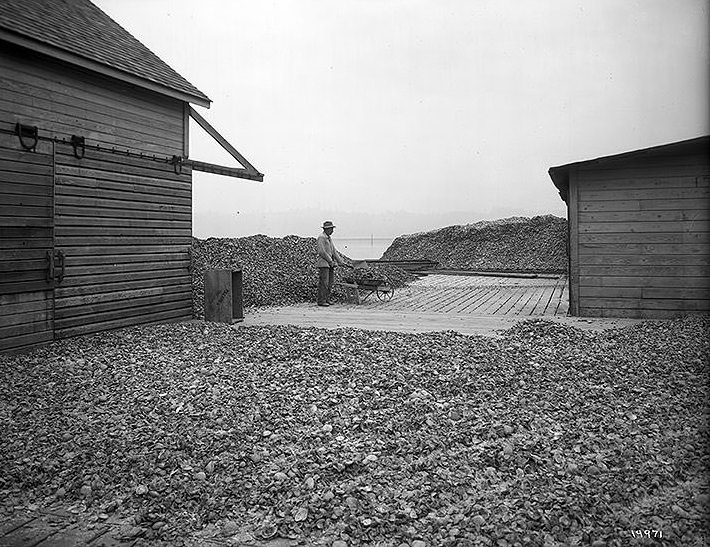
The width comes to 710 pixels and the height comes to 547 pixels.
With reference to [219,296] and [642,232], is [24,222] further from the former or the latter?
[642,232]

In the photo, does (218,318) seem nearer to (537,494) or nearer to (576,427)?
(576,427)

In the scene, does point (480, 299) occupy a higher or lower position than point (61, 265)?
lower

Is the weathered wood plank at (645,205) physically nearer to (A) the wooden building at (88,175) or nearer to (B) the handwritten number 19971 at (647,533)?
(A) the wooden building at (88,175)

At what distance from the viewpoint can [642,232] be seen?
10.2m

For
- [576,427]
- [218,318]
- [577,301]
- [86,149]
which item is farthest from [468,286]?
[576,427]

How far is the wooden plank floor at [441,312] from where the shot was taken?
32.5 ft

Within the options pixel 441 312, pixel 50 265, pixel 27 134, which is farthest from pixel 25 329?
pixel 441 312

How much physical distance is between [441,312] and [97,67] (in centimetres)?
708

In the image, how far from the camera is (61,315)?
27.0 ft

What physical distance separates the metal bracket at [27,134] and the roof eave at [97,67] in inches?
36.9

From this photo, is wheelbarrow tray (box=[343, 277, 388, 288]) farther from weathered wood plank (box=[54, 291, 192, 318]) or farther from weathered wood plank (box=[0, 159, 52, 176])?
weathered wood plank (box=[0, 159, 52, 176])

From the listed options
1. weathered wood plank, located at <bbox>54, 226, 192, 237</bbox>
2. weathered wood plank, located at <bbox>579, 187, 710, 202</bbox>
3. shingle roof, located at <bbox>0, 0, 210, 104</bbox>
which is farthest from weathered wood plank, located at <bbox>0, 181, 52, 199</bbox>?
weathered wood plank, located at <bbox>579, 187, 710, 202</bbox>

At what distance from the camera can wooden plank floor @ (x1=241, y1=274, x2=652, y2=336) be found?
32.5 ft

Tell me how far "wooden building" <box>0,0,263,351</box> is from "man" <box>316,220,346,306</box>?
2.55 m
